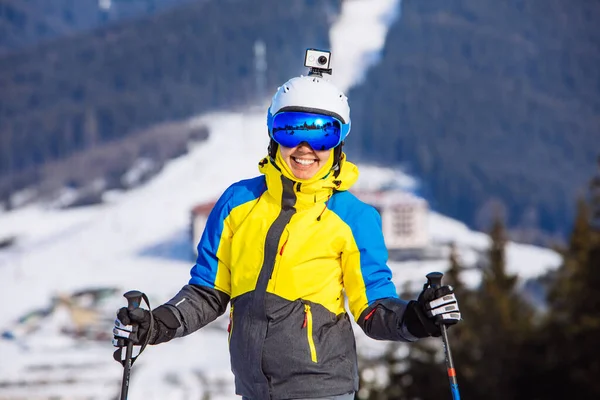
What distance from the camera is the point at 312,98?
3.33 metres

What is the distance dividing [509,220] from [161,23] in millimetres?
87699

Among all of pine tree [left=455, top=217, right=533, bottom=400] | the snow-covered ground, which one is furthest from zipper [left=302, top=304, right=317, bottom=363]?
the snow-covered ground

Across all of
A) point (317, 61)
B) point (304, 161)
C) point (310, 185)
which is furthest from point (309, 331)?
point (317, 61)

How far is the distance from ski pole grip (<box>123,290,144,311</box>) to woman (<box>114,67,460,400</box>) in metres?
0.02

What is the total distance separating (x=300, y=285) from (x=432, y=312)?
19.1 inches

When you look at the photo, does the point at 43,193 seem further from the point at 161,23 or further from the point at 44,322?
the point at 161,23

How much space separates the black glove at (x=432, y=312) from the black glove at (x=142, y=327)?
0.86 metres

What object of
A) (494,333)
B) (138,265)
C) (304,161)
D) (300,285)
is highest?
(138,265)

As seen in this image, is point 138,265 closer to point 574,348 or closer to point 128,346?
point 574,348

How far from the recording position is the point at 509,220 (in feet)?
435

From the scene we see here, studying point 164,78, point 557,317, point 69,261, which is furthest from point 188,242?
point 557,317

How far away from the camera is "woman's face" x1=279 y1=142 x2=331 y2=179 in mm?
3270

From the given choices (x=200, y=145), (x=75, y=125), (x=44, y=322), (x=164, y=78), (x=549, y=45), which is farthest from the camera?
(x=549, y=45)

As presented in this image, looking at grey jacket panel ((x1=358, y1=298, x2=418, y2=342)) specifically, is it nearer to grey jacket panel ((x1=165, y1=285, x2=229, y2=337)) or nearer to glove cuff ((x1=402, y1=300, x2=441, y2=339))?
glove cuff ((x1=402, y1=300, x2=441, y2=339))
